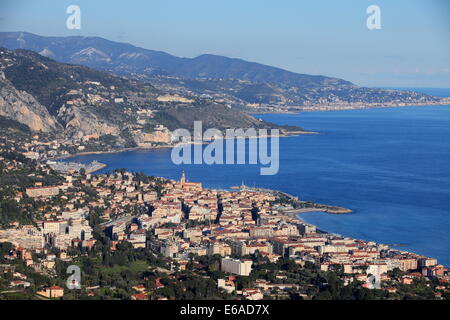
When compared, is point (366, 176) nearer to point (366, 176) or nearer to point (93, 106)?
point (366, 176)

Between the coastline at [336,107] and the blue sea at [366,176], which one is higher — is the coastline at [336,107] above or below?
above

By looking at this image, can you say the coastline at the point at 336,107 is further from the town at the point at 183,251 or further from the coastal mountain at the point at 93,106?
the town at the point at 183,251

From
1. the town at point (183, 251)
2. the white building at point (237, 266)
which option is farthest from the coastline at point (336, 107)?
the white building at point (237, 266)

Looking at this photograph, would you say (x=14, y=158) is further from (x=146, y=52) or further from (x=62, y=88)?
(x=146, y=52)

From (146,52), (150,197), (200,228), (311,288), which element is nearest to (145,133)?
(150,197)

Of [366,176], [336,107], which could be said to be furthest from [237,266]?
[336,107]
